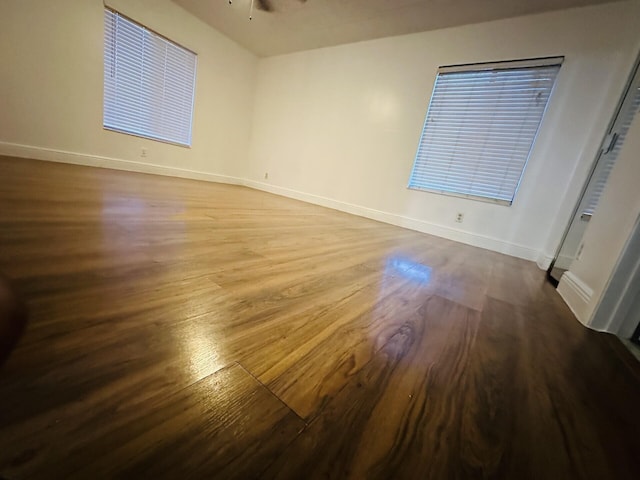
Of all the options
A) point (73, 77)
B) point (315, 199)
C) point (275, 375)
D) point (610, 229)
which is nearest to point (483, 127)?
point (610, 229)

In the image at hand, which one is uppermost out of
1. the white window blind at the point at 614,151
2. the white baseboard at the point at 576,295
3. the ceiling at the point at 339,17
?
the ceiling at the point at 339,17

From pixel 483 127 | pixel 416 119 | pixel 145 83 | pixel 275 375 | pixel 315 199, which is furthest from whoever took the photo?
pixel 315 199

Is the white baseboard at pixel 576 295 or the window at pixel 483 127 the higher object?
the window at pixel 483 127

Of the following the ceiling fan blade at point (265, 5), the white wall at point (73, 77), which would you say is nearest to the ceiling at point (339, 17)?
the ceiling fan blade at point (265, 5)

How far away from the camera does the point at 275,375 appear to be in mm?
525

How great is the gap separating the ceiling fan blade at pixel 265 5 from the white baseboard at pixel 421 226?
2.39 metres

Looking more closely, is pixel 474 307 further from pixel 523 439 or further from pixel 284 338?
pixel 284 338

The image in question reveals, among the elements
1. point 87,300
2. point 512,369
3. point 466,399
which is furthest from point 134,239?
point 512,369

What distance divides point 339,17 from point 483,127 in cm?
217

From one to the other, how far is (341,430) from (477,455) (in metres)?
0.24

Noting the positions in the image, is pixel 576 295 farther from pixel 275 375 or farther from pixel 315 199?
pixel 315 199

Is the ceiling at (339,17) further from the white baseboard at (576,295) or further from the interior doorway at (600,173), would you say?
the white baseboard at (576,295)

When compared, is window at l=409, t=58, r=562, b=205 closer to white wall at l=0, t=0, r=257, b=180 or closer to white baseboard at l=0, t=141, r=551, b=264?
white baseboard at l=0, t=141, r=551, b=264

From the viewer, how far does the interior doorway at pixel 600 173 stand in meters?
1.87
